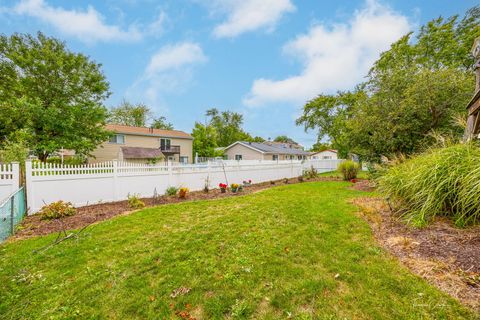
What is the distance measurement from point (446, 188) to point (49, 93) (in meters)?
20.5

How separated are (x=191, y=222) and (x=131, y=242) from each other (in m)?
1.33

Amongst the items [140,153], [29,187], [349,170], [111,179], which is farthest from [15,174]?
[140,153]

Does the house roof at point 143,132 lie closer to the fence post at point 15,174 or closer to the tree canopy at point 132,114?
the tree canopy at point 132,114

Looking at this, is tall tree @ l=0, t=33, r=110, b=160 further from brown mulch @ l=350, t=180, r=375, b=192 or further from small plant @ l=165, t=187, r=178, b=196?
brown mulch @ l=350, t=180, r=375, b=192

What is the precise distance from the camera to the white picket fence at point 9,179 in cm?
521

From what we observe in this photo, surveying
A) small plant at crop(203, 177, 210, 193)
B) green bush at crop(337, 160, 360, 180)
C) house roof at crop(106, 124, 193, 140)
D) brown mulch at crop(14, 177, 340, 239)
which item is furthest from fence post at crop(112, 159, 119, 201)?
house roof at crop(106, 124, 193, 140)

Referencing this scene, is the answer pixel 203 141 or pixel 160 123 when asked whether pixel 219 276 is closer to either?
pixel 203 141

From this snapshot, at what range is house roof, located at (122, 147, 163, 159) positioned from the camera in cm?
2212

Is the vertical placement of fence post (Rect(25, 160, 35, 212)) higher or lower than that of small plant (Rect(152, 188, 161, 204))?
higher

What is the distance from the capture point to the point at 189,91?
18.5 m

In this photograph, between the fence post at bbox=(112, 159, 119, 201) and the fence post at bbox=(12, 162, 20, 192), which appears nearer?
the fence post at bbox=(12, 162, 20, 192)

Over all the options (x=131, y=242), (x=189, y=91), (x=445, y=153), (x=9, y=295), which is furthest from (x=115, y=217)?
(x=189, y=91)

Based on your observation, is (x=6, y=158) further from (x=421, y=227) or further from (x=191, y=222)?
(x=421, y=227)

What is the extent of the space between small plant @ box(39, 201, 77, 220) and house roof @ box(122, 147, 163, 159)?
1793 cm
